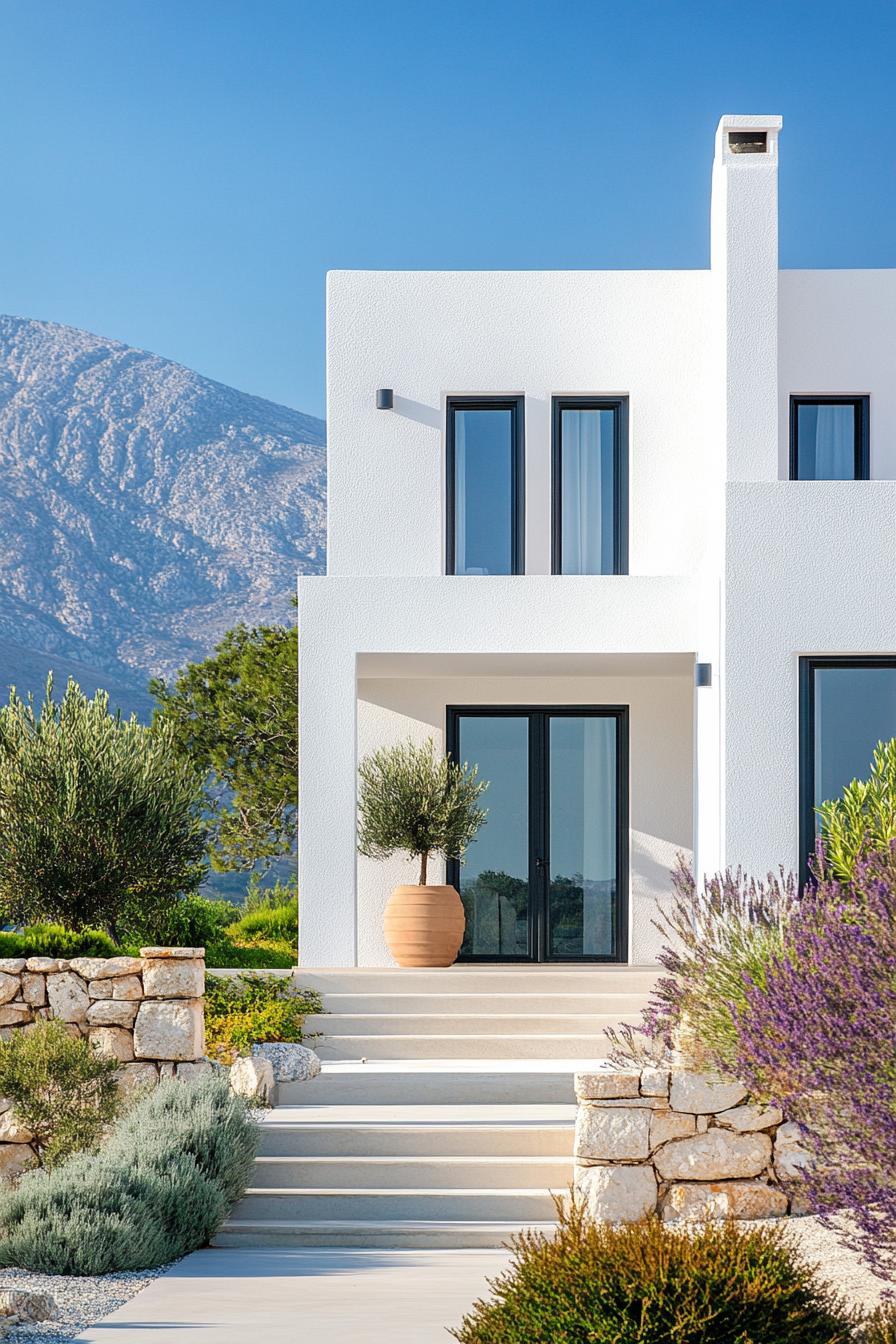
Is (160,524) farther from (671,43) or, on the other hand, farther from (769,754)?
(769,754)

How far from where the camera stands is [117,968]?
32.0 feet

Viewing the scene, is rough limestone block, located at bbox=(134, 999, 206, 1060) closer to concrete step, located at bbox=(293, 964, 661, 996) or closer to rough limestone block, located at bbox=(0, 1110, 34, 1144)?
rough limestone block, located at bbox=(0, 1110, 34, 1144)

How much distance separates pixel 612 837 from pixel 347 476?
4207mm

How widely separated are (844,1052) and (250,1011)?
6.06 metres

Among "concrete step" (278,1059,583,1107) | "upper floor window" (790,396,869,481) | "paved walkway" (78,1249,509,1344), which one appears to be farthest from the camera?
"upper floor window" (790,396,869,481)

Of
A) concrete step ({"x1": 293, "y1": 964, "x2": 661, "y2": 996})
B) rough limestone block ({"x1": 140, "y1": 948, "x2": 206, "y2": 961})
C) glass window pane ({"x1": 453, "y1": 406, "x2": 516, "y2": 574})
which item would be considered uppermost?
glass window pane ({"x1": 453, "y1": 406, "x2": 516, "y2": 574})

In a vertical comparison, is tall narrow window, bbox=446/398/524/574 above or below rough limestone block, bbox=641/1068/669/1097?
above

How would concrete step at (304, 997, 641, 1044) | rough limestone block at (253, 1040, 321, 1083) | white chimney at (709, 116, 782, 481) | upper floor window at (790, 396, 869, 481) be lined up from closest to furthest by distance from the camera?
rough limestone block at (253, 1040, 321, 1083) → concrete step at (304, 997, 641, 1044) → white chimney at (709, 116, 782, 481) → upper floor window at (790, 396, 869, 481)

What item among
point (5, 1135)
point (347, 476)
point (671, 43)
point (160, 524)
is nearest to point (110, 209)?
point (160, 524)

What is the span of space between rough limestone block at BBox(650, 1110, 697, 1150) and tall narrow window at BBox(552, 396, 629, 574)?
696 cm

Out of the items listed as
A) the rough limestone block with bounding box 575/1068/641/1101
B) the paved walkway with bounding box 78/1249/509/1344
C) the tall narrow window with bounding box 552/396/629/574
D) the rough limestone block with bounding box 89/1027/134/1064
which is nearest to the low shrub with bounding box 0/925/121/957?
the rough limestone block with bounding box 89/1027/134/1064

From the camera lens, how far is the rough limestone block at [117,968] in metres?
9.73

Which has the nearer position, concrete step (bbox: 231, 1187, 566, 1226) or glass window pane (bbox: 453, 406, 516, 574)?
concrete step (bbox: 231, 1187, 566, 1226)

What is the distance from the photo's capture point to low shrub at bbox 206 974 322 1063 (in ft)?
35.2
